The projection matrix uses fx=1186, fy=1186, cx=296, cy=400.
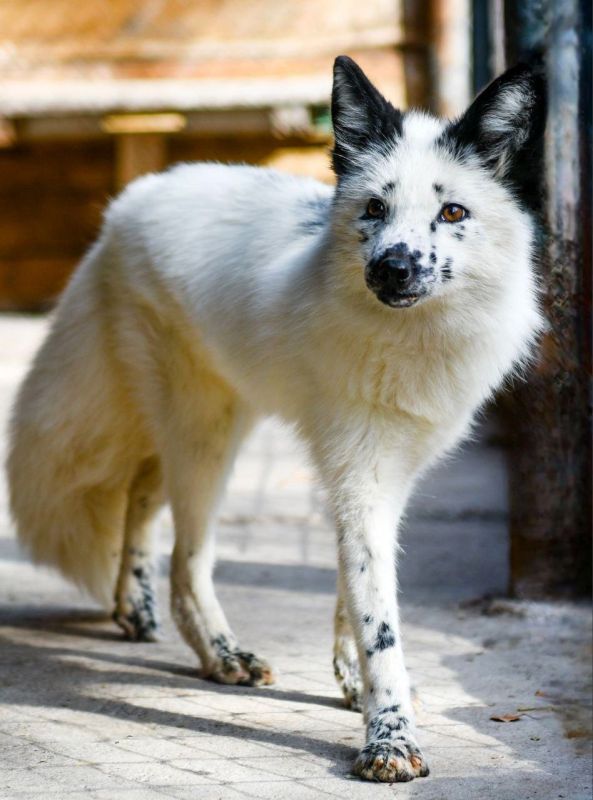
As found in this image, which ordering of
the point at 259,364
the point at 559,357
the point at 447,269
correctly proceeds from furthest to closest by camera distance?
the point at 559,357 < the point at 259,364 < the point at 447,269

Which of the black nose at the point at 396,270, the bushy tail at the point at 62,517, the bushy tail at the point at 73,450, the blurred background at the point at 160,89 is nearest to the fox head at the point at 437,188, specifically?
the black nose at the point at 396,270

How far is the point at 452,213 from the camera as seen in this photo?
10.3 feet

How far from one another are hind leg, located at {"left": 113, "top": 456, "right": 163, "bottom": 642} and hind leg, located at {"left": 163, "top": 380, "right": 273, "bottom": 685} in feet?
1.18

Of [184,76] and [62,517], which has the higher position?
[184,76]

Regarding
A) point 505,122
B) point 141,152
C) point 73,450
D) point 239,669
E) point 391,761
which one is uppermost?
point 141,152

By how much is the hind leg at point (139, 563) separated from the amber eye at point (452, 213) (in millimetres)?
1703

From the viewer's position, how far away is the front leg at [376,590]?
310 cm

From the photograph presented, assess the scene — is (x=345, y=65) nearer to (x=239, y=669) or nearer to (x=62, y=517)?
(x=239, y=669)

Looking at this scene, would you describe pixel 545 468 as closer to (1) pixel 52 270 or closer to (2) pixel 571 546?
(2) pixel 571 546

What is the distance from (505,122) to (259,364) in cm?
100

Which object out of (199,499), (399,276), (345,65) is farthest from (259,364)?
(345,65)

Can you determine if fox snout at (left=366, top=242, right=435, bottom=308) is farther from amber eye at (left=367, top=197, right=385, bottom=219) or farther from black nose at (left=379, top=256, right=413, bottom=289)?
amber eye at (left=367, top=197, right=385, bottom=219)

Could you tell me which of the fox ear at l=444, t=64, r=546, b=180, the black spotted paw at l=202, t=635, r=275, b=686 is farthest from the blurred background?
the fox ear at l=444, t=64, r=546, b=180

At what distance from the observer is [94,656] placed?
4098mm
